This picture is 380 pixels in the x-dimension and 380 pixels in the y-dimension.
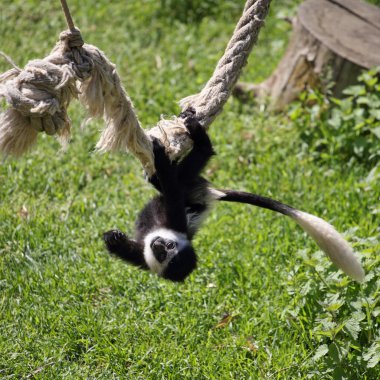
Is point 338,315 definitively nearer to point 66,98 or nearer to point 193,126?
point 193,126

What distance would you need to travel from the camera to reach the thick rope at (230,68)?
3.35 meters

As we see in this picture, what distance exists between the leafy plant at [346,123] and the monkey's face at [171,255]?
2.28m

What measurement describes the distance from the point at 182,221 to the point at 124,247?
0.38 m

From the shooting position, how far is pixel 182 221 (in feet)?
11.9

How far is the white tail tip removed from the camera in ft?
10.6

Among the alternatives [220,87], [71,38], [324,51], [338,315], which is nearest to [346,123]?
[324,51]

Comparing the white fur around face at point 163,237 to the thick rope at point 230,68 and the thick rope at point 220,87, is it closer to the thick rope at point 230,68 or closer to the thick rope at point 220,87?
the thick rope at point 220,87

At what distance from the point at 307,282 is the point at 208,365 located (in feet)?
2.58

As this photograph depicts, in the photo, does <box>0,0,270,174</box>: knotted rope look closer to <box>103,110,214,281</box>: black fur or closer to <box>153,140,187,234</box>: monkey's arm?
<box>153,140,187,234</box>: monkey's arm

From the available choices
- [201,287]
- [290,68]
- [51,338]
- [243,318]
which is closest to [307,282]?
[243,318]

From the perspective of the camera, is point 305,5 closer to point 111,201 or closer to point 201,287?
point 111,201

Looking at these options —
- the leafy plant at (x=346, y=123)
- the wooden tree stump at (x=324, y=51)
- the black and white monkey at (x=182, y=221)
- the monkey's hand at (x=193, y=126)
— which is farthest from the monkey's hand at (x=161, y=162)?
the wooden tree stump at (x=324, y=51)

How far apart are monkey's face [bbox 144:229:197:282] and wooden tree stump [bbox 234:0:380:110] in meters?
2.80

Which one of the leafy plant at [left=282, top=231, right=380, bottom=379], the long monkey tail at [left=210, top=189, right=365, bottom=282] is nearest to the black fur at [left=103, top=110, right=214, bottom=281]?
the long monkey tail at [left=210, top=189, right=365, bottom=282]
